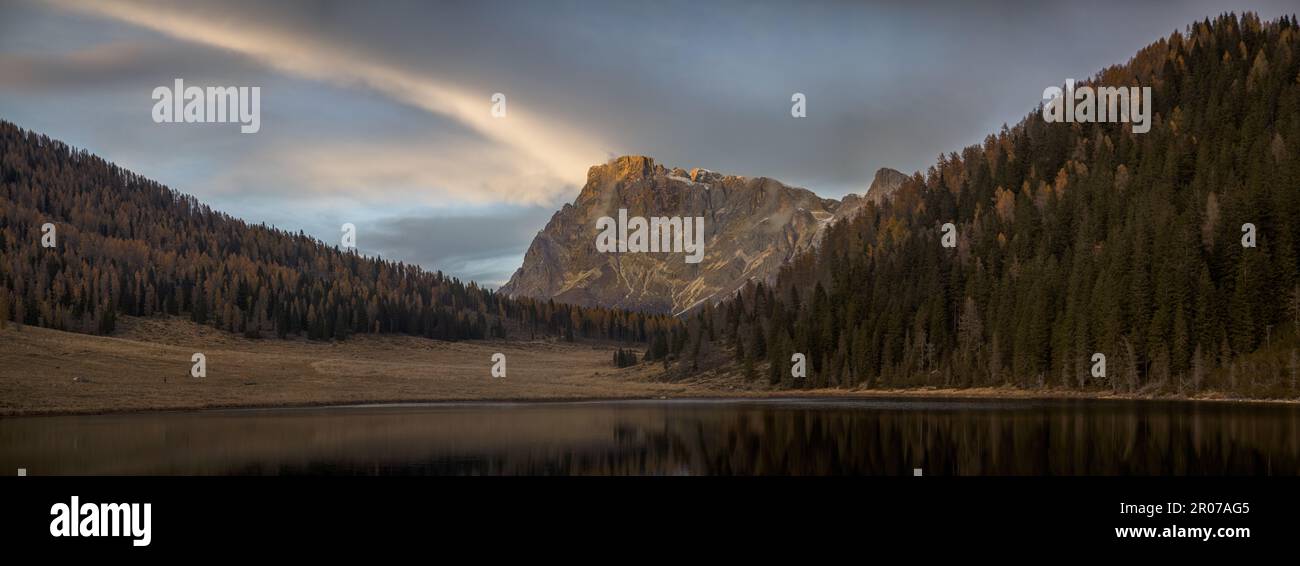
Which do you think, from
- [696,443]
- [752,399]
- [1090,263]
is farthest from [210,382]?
[1090,263]

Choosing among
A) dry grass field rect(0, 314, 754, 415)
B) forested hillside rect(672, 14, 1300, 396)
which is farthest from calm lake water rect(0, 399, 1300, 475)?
forested hillside rect(672, 14, 1300, 396)

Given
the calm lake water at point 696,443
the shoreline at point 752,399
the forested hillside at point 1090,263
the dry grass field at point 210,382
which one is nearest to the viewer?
the calm lake water at point 696,443

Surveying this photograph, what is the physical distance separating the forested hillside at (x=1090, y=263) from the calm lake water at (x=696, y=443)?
98.8ft

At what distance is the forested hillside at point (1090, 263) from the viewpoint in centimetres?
10188

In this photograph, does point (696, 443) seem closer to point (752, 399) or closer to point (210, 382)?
point (752, 399)

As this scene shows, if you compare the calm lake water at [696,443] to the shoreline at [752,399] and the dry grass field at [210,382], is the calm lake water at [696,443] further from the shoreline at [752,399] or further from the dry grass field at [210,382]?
the dry grass field at [210,382]

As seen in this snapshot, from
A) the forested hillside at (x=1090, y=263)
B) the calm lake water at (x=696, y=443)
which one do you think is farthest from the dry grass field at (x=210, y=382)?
the forested hillside at (x=1090, y=263)

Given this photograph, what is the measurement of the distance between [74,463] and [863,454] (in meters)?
37.1

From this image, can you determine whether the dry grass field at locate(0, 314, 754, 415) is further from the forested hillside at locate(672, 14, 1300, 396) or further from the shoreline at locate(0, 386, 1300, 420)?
the forested hillside at locate(672, 14, 1300, 396)

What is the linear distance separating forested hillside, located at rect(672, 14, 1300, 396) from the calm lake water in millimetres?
30103

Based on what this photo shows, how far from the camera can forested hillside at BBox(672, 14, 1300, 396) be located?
101875 millimetres

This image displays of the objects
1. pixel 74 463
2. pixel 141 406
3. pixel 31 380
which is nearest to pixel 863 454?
pixel 74 463

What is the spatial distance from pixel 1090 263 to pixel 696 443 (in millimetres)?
93472

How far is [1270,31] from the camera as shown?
6850 inches
